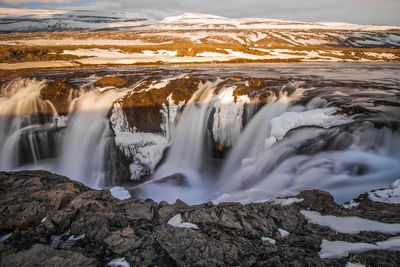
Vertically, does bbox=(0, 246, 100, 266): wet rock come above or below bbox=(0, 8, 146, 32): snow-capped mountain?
below

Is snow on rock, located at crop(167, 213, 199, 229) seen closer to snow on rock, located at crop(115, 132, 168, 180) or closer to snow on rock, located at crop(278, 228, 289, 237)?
snow on rock, located at crop(278, 228, 289, 237)

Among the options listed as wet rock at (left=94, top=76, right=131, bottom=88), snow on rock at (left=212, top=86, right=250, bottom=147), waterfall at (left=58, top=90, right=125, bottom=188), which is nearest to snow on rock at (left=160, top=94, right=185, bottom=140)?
snow on rock at (left=212, top=86, right=250, bottom=147)

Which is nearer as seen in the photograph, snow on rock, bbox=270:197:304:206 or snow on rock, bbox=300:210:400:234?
snow on rock, bbox=300:210:400:234

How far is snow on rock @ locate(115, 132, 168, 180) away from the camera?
9.05 meters

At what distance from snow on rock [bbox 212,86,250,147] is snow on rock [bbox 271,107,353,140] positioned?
4.87 feet

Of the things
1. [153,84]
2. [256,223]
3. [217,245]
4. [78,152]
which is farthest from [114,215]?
[153,84]

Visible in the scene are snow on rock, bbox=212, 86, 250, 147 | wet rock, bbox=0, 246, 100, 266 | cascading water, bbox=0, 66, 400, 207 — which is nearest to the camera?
wet rock, bbox=0, 246, 100, 266

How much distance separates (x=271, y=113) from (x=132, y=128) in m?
5.34

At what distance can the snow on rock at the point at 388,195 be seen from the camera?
13.4 feet

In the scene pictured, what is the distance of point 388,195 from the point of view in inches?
165

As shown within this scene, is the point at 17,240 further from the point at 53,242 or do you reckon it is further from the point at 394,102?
the point at 394,102

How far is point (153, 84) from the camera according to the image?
11.6 meters

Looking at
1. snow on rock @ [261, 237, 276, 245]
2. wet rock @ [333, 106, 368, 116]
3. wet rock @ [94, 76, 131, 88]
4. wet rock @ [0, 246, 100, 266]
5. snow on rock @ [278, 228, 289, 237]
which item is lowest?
snow on rock @ [278, 228, 289, 237]

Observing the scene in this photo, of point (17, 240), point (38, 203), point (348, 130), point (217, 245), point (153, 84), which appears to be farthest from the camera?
point (153, 84)
